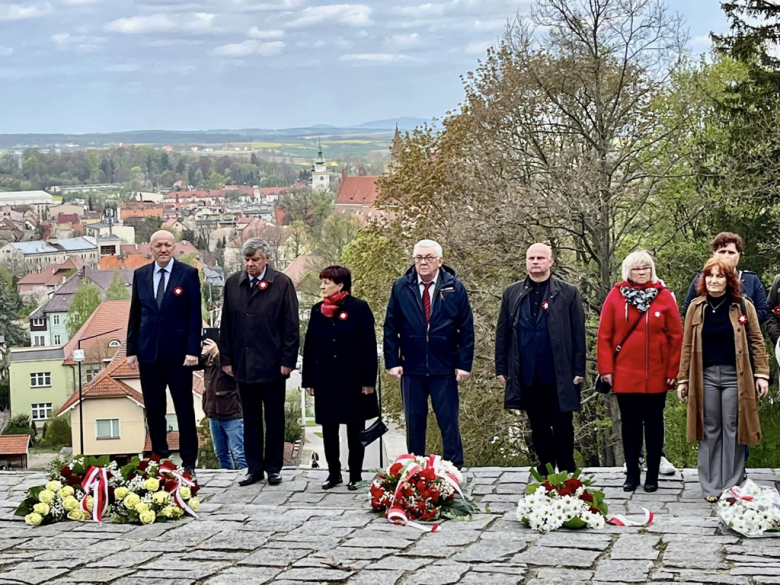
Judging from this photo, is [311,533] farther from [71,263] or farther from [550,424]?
[71,263]

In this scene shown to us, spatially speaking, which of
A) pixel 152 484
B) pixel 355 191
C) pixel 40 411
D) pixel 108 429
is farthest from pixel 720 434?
pixel 355 191

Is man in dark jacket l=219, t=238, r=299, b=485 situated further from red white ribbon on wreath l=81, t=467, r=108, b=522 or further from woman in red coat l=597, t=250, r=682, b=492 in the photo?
woman in red coat l=597, t=250, r=682, b=492

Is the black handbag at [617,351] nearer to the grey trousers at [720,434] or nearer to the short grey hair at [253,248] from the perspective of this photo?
the grey trousers at [720,434]

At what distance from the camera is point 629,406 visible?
7.48m

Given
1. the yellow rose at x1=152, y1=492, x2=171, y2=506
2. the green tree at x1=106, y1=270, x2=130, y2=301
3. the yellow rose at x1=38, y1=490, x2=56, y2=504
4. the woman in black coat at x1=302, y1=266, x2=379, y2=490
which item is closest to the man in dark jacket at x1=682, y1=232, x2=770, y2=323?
the woman in black coat at x1=302, y1=266, x2=379, y2=490

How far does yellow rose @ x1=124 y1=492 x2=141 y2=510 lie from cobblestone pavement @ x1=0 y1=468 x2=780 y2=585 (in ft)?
0.42

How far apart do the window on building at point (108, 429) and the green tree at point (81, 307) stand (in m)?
40.6

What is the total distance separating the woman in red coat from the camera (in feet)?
24.1

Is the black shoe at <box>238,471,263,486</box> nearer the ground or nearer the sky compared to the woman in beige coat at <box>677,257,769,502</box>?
nearer the ground

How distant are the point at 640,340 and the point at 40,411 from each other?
51.4 m

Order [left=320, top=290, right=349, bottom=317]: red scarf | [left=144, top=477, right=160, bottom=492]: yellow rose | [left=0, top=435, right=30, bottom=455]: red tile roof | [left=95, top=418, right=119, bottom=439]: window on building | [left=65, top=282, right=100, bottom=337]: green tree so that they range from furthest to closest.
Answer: [left=65, top=282, right=100, bottom=337]: green tree < [left=0, top=435, right=30, bottom=455]: red tile roof < [left=95, top=418, right=119, bottom=439]: window on building < [left=320, top=290, right=349, bottom=317]: red scarf < [left=144, top=477, right=160, bottom=492]: yellow rose

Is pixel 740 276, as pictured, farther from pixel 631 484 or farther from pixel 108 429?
pixel 108 429

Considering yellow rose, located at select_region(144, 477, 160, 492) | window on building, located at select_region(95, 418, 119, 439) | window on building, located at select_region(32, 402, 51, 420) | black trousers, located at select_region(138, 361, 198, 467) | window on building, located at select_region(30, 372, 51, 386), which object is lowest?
window on building, located at select_region(32, 402, 51, 420)

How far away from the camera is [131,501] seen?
6.66m
